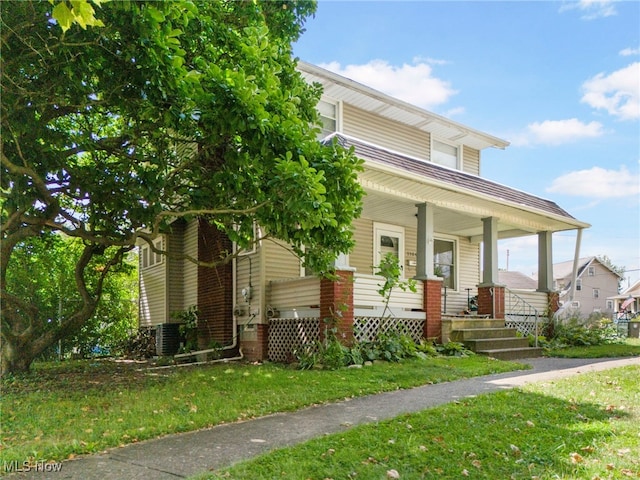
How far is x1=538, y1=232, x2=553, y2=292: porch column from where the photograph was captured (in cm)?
1500

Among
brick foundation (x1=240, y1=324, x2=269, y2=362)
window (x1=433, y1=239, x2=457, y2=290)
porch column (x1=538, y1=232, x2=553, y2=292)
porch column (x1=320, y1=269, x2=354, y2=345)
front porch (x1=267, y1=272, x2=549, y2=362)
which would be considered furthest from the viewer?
window (x1=433, y1=239, x2=457, y2=290)

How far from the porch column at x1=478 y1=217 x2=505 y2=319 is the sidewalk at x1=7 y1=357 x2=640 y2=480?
17.3 feet

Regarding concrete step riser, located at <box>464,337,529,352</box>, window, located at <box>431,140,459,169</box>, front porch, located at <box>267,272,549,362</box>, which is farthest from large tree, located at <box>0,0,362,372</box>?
window, located at <box>431,140,459,169</box>

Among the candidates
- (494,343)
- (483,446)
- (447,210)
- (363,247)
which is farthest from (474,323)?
(483,446)

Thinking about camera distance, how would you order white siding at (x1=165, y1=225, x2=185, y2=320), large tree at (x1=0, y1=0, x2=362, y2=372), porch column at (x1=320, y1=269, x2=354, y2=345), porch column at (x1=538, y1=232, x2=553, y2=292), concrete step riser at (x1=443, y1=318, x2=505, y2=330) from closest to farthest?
large tree at (x1=0, y1=0, x2=362, y2=372) < porch column at (x1=320, y1=269, x2=354, y2=345) < concrete step riser at (x1=443, y1=318, x2=505, y2=330) < porch column at (x1=538, y1=232, x2=553, y2=292) < white siding at (x1=165, y1=225, x2=185, y2=320)

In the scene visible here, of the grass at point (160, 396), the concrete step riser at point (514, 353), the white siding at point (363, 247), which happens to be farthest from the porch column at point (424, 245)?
the white siding at point (363, 247)

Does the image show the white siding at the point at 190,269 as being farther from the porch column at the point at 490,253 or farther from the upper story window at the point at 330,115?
the porch column at the point at 490,253

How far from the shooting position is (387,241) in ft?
49.9

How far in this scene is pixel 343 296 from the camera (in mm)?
10312

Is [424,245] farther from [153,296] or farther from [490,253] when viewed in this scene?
[153,296]

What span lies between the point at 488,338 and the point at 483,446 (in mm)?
7743

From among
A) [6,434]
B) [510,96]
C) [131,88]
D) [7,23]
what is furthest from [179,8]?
[510,96]

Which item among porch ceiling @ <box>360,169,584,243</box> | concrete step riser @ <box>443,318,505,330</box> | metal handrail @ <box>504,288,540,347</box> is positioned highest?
porch ceiling @ <box>360,169,584,243</box>

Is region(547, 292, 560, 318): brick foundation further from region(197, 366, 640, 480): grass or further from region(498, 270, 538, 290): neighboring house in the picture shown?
region(498, 270, 538, 290): neighboring house
